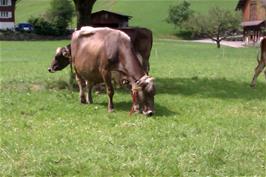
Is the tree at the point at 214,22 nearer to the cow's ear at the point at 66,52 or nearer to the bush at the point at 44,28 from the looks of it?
the bush at the point at 44,28

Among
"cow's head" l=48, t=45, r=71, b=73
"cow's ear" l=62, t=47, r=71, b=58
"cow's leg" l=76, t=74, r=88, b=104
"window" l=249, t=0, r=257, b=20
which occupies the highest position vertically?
"window" l=249, t=0, r=257, b=20

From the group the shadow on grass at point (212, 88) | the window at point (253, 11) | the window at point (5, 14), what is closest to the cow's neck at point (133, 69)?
the shadow on grass at point (212, 88)

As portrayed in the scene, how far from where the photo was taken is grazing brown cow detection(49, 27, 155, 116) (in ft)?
38.5

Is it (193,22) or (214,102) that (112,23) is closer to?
(193,22)

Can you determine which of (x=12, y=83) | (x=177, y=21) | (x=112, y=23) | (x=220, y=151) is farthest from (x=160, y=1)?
(x=220, y=151)

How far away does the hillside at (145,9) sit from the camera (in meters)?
108

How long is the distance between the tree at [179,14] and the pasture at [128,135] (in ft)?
301

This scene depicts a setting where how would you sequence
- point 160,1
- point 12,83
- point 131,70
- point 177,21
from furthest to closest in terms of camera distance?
point 160,1
point 177,21
point 12,83
point 131,70

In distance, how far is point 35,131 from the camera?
9.93m

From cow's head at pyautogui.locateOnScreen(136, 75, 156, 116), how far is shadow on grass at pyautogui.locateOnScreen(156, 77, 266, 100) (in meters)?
3.99

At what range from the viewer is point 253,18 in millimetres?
92500

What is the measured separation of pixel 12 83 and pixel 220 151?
10049 millimetres

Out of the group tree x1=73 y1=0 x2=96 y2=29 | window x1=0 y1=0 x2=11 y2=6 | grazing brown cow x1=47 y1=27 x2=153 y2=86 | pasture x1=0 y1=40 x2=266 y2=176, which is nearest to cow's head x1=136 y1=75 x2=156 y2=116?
pasture x1=0 y1=40 x2=266 y2=176

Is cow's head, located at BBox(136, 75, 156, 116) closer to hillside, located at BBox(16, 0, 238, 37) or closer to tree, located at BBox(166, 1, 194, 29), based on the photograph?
hillside, located at BBox(16, 0, 238, 37)
